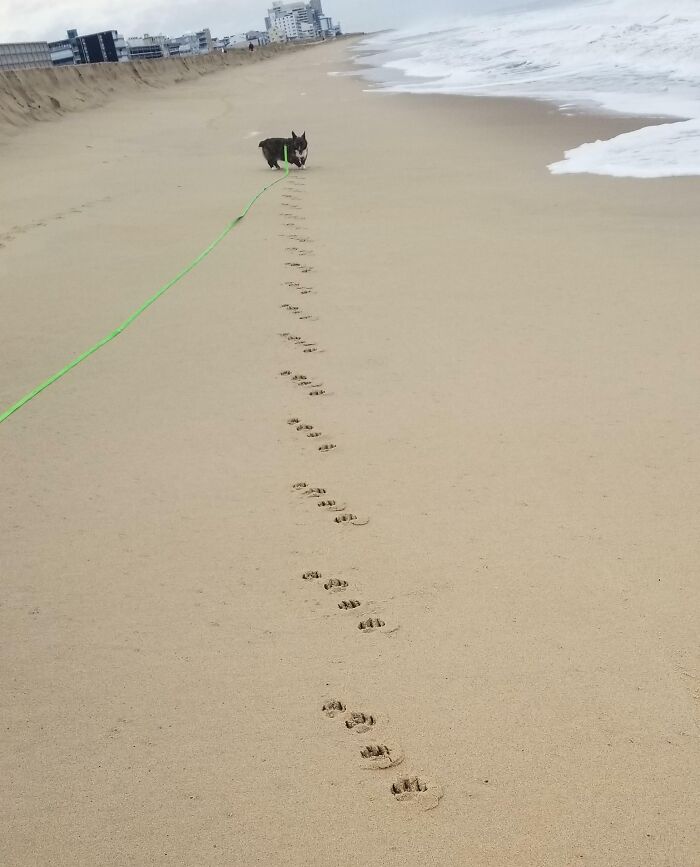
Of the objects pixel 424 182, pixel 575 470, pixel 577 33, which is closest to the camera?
pixel 575 470

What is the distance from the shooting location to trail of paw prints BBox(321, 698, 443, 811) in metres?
1.68

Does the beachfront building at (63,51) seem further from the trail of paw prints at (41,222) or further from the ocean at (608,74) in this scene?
the trail of paw prints at (41,222)

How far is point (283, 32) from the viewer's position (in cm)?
17400

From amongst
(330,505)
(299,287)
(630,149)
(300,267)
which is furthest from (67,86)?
(330,505)

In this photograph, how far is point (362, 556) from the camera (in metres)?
2.49

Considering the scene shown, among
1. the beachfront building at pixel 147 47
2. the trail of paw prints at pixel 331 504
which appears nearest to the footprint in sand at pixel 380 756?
the trail of paw prints at pixel 331 504

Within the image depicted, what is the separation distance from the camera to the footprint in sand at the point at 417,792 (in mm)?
1671

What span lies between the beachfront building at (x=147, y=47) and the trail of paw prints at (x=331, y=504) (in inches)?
4253

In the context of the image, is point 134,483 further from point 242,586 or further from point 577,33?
point 577,33

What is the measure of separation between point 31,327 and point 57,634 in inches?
112

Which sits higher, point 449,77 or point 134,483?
point 134,483

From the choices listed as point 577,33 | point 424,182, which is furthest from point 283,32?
point 424,182

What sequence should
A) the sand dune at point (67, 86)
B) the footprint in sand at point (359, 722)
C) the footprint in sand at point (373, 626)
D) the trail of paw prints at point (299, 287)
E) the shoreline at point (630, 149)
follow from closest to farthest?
the footprint in sand at point (359, 722) → the footprint in sand at point (373, 626) → the trail of paw prints at point (299, 287) → the shoreline at point (630, 149) → the sand dune at point (67, 86)

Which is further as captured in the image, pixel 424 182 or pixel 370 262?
pixel 424 182
